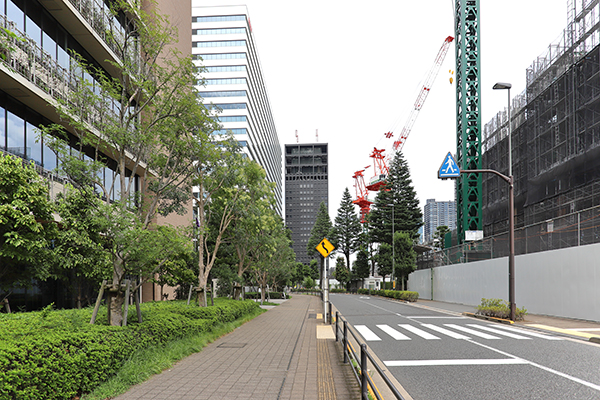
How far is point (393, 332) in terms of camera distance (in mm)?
15070

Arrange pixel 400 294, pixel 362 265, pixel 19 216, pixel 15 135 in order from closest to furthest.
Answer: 1. pixel 19 216
2. pixel 15 135
3. pixel 400 294
4. pixel 362 265

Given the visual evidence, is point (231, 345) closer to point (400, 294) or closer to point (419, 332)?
point (419, 332)

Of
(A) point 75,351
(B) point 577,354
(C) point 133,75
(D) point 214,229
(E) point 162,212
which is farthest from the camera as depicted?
(D) point 214,229

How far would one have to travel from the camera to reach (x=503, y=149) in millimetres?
50281

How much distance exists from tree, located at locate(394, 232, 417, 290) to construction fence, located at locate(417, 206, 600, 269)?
47.6 feet

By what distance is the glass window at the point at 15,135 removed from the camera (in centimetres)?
1423

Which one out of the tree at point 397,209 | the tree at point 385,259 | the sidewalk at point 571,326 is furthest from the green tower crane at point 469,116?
the sidewalk at point 571,326

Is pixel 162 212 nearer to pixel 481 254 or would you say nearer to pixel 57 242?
pixel 57 242

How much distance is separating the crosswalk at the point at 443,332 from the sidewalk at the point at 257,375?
268 cm

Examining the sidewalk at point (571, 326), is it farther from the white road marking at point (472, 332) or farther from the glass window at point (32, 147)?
the glass window at point (32, 147)

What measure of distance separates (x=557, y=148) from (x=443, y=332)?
93.7 ft

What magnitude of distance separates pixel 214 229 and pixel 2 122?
35.8ft

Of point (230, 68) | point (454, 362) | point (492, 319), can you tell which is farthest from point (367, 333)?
point (230, 68)

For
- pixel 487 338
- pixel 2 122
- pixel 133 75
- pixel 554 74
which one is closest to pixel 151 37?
pixel 133 75
